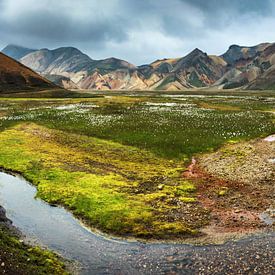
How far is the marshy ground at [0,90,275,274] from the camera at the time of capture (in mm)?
22266

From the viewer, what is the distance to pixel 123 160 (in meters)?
36.5

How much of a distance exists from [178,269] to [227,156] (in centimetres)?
2225

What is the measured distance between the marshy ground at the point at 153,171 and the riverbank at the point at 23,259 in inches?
181

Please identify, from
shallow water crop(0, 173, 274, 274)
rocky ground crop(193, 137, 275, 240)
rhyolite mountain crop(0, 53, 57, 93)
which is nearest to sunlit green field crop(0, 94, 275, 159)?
rocky ground crop(193, 137, 275, 240)

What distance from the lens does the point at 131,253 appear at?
1839cm

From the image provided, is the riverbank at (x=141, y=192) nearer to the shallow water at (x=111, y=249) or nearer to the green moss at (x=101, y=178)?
the green moss at (x=101, y=178)

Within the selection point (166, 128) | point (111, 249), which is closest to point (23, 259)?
point (111, 249)

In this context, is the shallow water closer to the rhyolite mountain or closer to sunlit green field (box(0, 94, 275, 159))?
sunlit green field (box(0, 94, 275, 159))

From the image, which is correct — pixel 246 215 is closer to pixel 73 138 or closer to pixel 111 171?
pixel 111 171

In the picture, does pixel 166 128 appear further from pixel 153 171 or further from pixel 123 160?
pixel 153 171

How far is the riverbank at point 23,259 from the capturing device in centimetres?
1500

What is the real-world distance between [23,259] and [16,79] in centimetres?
17099

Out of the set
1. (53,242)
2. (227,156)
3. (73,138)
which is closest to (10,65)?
(73,138)

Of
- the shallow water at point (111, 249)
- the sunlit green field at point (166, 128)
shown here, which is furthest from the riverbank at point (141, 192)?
the sunlit green field at point (166, 128)
